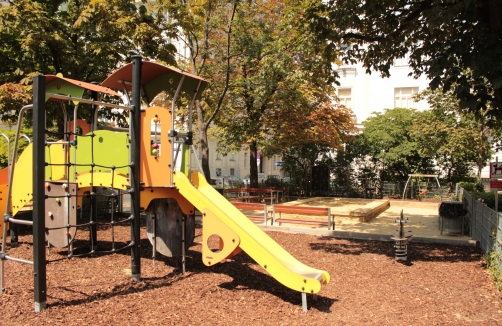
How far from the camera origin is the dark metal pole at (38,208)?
15.5ft

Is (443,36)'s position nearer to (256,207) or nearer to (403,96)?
(256,207)

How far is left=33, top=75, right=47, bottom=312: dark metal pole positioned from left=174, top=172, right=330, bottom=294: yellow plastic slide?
196 centimetres

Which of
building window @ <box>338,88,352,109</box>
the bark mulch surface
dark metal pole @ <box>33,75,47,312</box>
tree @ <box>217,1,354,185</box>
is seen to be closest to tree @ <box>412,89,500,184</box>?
tree @ <box>217,1,354,185</box>

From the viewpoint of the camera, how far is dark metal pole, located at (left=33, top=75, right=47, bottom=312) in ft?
15.5

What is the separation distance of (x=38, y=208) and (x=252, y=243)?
2611 mm

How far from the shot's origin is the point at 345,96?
32.7 metres

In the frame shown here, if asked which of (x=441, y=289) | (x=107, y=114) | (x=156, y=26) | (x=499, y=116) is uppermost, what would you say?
(x=156, y=26)

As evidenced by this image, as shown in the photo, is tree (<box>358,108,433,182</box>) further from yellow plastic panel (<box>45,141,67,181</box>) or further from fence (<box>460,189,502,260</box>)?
yellow plastic panel (<box>45,141,67,181</box>)

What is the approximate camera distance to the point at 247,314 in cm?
502

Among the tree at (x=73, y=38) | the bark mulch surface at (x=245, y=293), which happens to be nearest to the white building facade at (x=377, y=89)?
the tree at (x=73, y=38)

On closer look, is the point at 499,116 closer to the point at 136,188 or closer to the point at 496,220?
the point at 496,220

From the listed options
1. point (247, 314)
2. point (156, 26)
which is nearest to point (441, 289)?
point (247, 314)

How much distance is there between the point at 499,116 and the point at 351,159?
Answer: 62.3ft

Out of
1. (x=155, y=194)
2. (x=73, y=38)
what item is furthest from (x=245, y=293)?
(x=73, y=38)
